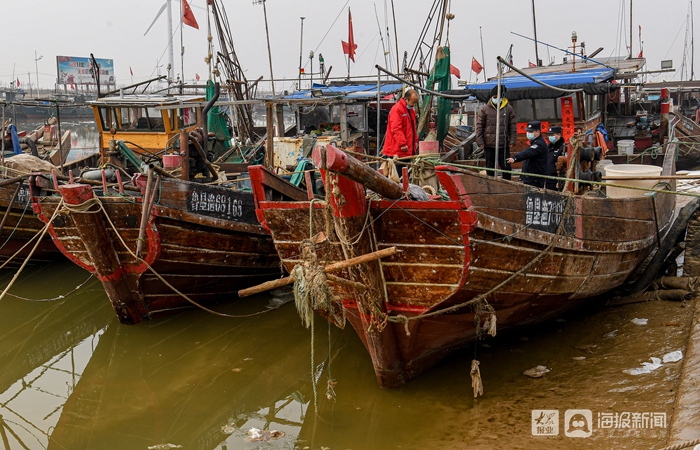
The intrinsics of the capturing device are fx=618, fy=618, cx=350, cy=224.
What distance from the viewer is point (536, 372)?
21.2 ft

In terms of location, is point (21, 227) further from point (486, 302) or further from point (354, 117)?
point (486, 302)

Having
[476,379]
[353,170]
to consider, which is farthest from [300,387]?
[353,170]

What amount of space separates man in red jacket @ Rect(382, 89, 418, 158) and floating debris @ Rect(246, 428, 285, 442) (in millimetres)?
3822

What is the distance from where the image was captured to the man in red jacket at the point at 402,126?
7957 mm

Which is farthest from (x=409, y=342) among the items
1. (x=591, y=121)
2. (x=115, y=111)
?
(x=115, y=111)

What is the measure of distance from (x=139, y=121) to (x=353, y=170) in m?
8.93

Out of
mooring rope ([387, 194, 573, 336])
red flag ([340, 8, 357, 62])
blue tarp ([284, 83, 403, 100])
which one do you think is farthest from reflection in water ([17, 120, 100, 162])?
mooring rope ([387, 194, 573, 336])

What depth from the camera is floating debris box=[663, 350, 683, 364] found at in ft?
20.3

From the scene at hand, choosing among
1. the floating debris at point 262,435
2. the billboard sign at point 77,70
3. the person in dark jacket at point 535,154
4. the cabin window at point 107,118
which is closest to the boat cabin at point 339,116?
the cabin window at point 107,118

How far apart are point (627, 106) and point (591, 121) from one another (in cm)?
601

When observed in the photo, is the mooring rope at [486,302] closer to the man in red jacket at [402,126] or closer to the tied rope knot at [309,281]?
the tied rope knot at [309,281]

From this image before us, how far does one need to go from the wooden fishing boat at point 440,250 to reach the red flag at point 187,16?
42.3ft

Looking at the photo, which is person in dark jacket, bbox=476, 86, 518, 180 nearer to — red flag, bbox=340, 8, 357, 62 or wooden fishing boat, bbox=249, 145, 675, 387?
wooden fishing boat, bbox=249, 145, 675, 387

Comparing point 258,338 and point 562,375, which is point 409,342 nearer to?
point 562,375
